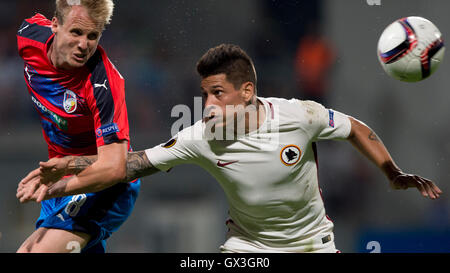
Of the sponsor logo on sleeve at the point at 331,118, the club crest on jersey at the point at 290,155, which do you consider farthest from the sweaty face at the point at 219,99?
the sponsor logo on sleeve at the point at 331,118

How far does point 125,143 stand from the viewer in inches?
196

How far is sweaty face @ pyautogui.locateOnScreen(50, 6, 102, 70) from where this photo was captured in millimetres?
4969

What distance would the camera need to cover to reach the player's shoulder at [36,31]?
17.4ft

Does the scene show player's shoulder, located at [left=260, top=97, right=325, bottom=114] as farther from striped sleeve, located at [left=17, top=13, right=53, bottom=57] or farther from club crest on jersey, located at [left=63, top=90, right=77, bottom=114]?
striped sleeve, located at [left=17, top=13, right=53, bottom=57]

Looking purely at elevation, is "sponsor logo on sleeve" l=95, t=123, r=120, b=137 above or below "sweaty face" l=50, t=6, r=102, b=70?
below

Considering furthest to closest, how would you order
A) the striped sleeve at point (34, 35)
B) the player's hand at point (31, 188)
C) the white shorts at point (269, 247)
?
the striped sleeve at point (34, 35)
the white shorts at point (269, 247)
the player's hand at point (31, 188)

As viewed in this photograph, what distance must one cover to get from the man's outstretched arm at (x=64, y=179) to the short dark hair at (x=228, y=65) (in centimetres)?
78

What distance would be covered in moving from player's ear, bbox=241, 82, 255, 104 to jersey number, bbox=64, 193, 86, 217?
1598 mm

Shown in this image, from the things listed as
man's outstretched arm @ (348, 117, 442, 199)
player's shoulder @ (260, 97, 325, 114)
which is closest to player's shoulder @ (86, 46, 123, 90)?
player's shoulder @ (260, 97, 325, 114)

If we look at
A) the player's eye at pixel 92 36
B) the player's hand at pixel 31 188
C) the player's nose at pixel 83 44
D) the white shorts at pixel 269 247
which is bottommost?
the white shorts at pixel 269 247

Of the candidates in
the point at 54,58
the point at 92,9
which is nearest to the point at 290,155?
the point at 92,9

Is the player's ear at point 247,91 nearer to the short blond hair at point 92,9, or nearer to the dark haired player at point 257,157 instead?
the dark haired player at point 257,157

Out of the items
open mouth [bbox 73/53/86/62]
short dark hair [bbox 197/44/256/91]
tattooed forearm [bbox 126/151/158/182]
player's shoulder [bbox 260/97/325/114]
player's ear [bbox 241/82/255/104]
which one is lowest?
tattooed forearm [bbox 126/151/158/182]
